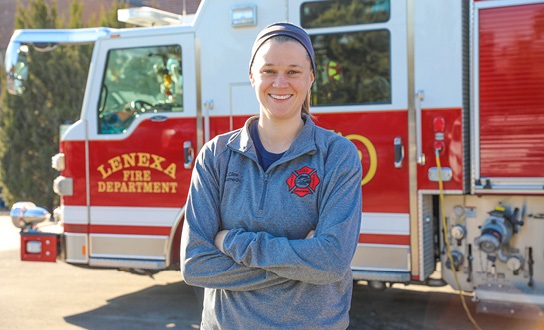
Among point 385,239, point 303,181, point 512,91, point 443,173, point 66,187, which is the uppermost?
point 512,91

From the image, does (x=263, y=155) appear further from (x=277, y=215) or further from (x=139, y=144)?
(x=139, y=144)

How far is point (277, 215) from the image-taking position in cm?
211

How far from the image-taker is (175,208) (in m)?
5.80

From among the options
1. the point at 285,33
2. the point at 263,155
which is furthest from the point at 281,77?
the point at 263,155

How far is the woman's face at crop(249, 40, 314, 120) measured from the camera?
2.17 m

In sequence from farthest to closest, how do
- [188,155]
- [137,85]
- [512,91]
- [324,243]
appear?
[137,85] < [188,155] < [512,91] < [324,243]

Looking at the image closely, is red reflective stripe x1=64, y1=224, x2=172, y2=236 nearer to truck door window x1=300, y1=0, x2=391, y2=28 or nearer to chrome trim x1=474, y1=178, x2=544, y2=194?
truck door window x1=300, y1=0, x2=391, y2=28

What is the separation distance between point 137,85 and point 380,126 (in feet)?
7.48

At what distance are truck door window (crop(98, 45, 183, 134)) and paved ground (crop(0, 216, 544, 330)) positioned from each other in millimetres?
1777

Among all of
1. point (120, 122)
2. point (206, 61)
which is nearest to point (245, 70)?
Result: point (206, 61)

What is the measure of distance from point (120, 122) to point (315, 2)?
2.08 meters

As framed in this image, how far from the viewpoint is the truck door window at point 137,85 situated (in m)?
5.88

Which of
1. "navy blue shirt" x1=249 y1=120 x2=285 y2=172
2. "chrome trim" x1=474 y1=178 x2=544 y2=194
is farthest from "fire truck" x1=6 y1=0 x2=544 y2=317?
"navy blue shirt" x1=249 y1=120 x2=285 y2=172

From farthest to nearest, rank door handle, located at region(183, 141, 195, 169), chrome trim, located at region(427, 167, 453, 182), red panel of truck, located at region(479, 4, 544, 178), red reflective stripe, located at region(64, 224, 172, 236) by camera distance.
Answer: red reflective stripe, located at region(64, 224, 172, 236) → door handle, located at region(183, 141, 195, 169) → chrome trim, located at region(427, 167, 453, 182) → red panel of truck, located at region(479, 4, 544, 178)
